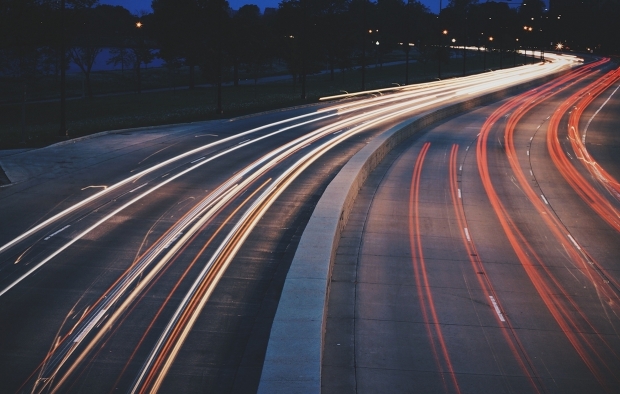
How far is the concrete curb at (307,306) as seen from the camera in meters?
8.49

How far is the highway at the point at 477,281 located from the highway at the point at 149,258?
2.85ft

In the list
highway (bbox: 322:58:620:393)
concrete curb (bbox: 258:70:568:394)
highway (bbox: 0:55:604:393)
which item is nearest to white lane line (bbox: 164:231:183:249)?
Result: highway (bbox: 0:55:604:393)

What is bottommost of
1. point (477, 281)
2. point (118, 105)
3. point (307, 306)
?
point (477, 281)

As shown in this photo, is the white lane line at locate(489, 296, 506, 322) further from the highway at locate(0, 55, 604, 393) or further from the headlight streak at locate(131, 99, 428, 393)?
the headlight streak at locate(131, 99, 428, 393)

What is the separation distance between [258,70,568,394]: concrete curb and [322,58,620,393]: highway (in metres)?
0.83

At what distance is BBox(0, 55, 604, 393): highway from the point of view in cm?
1023

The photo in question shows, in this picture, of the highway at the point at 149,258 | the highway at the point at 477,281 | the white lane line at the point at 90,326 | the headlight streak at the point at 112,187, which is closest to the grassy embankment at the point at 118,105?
the headlight streak at the point at 112,187

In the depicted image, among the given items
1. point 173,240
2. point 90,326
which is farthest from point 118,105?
point 90,326

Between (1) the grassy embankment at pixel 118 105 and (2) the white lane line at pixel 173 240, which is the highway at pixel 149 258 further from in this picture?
(1) the grassy embankment at pixel 118 105

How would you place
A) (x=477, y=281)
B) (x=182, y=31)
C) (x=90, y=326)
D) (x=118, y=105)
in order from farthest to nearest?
(x=182, y=31) → (x=118, y=105) → (x=477, y=281) → (x=90, y=326)

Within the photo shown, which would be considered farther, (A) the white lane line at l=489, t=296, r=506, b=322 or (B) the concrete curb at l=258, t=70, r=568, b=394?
(A) the white lane line at l=489, t=296, r=506, b=322

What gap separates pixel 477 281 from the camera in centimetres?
1556

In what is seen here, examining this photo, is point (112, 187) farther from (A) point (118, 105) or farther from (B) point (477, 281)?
(A) point (118, 105)

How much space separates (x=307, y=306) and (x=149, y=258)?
17.9ft
